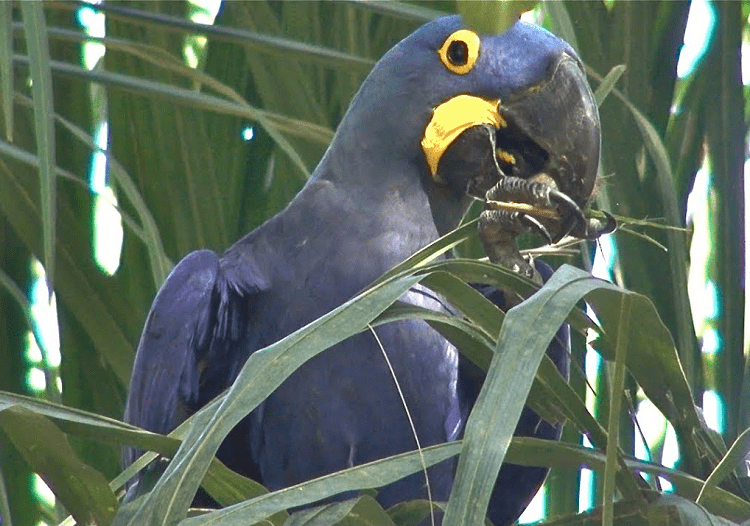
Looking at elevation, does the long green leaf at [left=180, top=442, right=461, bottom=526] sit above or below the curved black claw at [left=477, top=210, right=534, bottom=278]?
below

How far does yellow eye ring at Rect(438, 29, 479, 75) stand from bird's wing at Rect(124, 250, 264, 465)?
1.16 ft

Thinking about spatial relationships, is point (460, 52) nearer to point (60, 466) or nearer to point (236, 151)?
point (236, 151)

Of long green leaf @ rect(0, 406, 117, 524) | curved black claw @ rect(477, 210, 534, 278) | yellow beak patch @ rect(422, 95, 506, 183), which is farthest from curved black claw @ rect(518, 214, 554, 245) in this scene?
long green leaf @ rect(0, 406, 117, 524)

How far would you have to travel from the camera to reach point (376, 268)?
1569 millimetres

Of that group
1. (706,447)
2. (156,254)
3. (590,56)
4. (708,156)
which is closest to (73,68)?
(156,254)

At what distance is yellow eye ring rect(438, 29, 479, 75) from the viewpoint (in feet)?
5.31

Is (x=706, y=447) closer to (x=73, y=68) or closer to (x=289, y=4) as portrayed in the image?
(x=73, y=68)

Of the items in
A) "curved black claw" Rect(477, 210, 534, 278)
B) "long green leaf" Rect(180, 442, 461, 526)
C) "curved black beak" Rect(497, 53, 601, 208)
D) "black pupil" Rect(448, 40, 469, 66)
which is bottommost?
"long green leaf" Rect(180, 442, 461, 526)

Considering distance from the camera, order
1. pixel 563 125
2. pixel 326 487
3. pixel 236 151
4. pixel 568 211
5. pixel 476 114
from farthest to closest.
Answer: pixel 236 151, pixel 476 114, pixel 563 125, pixel 568 211, pixel 326 487

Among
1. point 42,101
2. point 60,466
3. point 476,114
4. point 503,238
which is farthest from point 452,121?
point 60,466

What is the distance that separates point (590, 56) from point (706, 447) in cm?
86

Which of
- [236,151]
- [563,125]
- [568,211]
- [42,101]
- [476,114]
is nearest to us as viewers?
[42,101]

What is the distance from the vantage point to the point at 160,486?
73 cm

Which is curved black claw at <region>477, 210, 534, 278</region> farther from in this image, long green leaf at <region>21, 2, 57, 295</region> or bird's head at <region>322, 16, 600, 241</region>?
long green leaf at <region>21, 2, 57, 295</region>
